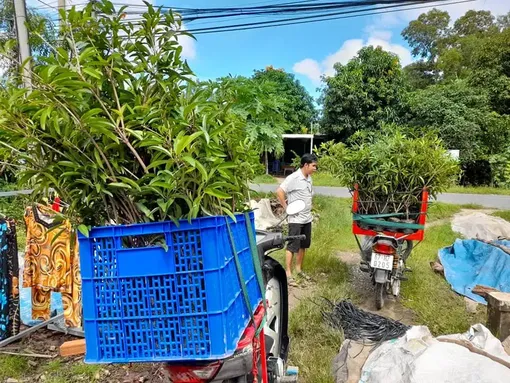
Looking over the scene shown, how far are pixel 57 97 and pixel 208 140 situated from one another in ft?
1.50

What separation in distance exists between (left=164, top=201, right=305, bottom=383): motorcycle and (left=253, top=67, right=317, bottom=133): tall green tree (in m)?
19.2

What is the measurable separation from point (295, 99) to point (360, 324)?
1983cm

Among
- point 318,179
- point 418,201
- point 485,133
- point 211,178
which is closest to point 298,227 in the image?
point 418,201

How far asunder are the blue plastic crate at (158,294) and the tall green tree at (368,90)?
17.6 m

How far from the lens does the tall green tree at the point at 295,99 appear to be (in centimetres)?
2195

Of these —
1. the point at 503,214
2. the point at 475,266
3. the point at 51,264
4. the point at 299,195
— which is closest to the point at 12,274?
the point at 51,264

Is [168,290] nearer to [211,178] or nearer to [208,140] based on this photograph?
[211,178]

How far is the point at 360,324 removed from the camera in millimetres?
3674

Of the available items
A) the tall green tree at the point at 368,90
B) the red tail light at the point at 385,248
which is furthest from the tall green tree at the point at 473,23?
the red tail light at the point at 385,248

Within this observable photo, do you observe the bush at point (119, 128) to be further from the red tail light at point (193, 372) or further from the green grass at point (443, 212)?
the green grass at point (443, 212)

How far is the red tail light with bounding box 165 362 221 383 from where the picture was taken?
150 centimetres

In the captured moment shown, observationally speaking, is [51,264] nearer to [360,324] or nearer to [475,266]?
[360,324]

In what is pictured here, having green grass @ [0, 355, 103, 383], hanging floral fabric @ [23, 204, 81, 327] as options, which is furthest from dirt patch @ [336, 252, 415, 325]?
hanging floral fabric @ [23, 204, 81, 327]

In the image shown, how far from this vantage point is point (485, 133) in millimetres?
17344
